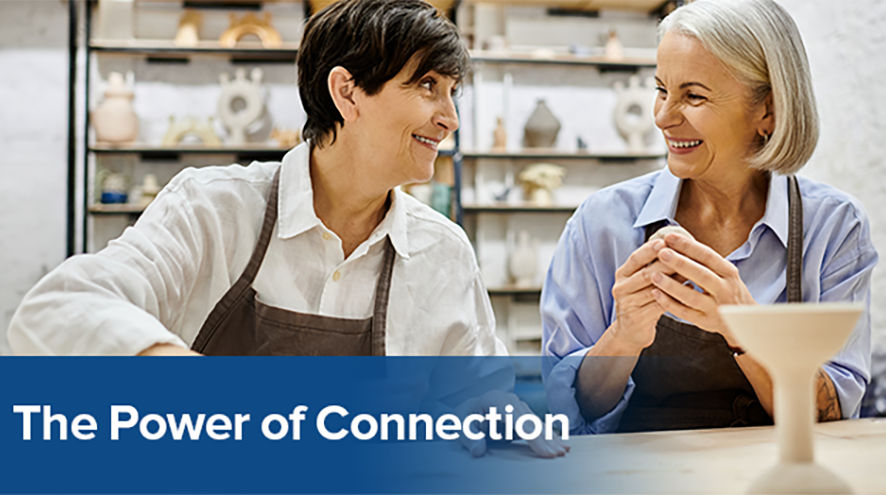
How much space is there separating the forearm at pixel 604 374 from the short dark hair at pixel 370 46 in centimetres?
71

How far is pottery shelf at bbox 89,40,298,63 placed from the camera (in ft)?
15.5

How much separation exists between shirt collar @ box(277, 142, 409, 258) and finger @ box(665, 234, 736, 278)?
1.96 ft

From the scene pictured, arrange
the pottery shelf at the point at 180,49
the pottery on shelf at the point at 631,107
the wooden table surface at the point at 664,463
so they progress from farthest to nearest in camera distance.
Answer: the pottery on shelf at the point at 631,107 → the pottery shelf at the point at 180,49 → the wooden table surface at the point at 664,463

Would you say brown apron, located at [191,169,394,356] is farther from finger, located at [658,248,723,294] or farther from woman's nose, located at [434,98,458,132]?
finger, located at [658,248,723,294]

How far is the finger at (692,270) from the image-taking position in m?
1.22

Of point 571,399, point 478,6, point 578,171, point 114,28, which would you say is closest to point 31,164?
point 114,28

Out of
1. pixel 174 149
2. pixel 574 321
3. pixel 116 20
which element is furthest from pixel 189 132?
pixel 574 321

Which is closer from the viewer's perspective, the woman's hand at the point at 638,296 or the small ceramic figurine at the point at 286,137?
the woman's hand at the point at 638,296

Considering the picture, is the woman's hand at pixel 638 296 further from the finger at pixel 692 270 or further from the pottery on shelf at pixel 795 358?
the pottery on shelf at pixel 795 358

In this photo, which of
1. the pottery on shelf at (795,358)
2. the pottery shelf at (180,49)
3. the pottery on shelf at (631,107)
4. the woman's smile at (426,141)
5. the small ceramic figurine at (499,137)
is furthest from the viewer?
the pottery on shelf at (631,107)

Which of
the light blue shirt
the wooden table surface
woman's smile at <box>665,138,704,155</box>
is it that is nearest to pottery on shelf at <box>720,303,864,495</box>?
the wooden table surface

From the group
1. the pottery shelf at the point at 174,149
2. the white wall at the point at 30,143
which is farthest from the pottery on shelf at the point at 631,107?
the white wall at the point at 30,143

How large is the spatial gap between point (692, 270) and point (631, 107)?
431 cm

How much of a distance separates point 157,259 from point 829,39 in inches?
150
